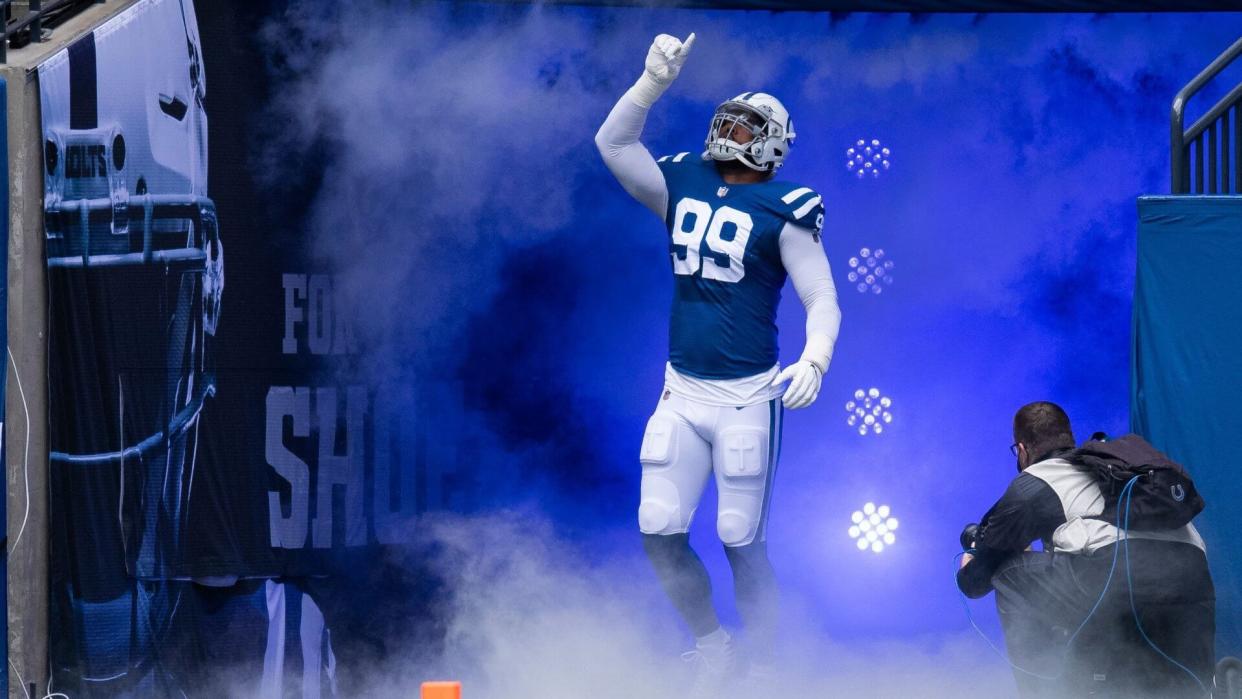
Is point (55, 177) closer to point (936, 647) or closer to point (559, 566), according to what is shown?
point (559, 566)

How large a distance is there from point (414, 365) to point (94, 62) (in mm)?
1742

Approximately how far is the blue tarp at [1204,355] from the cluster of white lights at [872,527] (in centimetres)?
152

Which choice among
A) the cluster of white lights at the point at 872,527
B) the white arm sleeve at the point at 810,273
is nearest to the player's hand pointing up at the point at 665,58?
the white arm sleeve at the point at 810,273

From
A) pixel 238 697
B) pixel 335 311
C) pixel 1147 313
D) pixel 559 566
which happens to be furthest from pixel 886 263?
pixel 238 697

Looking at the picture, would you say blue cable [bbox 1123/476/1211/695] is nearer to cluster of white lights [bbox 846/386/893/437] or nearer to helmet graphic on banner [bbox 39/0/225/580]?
cluster of white lights [bbox 846/386/893/437]

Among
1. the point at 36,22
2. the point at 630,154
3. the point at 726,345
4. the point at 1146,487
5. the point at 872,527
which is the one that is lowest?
the point at 872,527

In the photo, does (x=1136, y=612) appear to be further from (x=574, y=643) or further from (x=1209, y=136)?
(x=574, y=643)

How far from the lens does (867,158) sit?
6.81 meters

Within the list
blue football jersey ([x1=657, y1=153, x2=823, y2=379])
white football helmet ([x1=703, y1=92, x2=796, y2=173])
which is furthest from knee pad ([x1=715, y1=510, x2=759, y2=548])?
white football helmet ([x1=703, y1=92, x2=796, y2=173])

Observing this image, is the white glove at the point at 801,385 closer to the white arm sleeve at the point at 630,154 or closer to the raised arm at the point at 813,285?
the raised arm at the point at 813,285

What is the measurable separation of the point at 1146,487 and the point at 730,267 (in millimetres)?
1547

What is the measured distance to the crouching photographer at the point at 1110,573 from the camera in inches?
183

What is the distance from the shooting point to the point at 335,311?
626cm

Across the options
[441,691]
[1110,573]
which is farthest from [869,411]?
[441,691]
